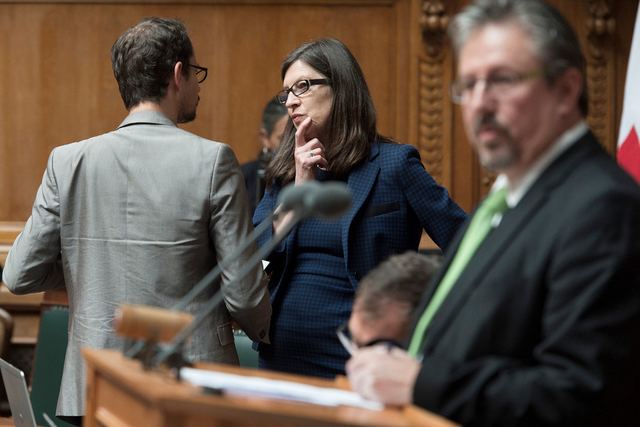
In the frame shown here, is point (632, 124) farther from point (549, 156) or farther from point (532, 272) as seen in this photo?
point (532, 272)

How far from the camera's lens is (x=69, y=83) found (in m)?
6.64

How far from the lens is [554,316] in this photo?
6.23 feet

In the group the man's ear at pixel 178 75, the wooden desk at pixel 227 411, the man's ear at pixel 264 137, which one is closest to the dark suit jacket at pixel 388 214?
the man's ear at pixel 178 75

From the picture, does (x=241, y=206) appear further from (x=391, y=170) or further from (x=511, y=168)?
(x=511, y=168)

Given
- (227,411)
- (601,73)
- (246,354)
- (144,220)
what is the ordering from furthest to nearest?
(601,73), (246,354), (144,220), (227,411)

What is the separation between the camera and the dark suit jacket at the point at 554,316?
1.85 m

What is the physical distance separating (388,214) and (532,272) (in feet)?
5.44

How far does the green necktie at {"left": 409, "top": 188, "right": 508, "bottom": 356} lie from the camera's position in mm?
2174

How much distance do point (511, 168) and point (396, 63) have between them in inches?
181

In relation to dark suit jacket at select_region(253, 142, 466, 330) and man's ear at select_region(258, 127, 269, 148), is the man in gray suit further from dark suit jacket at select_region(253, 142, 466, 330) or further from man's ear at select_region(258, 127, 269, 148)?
man's ear at select_region(258, 127, 269, 148)

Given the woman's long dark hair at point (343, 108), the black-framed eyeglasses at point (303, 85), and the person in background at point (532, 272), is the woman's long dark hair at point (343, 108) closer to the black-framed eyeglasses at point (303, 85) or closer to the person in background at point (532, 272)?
the black-framed eyeglasses at point (303, 85)

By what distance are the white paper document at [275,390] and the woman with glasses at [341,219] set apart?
60.3 inches

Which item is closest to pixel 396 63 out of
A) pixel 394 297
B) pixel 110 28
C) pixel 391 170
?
pixel 110 28

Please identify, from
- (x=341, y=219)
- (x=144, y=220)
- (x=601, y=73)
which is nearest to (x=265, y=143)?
(x=601, y=73)
